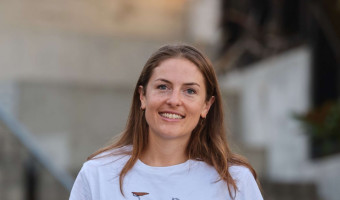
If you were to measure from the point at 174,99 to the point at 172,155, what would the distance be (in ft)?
0.85

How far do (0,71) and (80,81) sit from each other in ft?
4.36

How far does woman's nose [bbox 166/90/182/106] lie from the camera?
3.00 metres

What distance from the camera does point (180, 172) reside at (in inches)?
120

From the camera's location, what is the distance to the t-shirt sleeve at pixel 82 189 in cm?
304

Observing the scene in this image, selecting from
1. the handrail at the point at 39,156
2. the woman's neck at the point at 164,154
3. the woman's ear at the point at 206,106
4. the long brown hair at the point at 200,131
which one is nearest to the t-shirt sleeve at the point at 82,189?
the long brown hair at the point at 200,131

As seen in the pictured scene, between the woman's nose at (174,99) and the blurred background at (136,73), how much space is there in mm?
5101

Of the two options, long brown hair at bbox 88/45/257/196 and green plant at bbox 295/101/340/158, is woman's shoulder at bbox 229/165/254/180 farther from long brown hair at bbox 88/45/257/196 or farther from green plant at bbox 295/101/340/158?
green plant at bbox 295/101/340/158

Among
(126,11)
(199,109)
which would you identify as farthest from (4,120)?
(199,109)

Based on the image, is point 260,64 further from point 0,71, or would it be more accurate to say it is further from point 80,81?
point 0,71

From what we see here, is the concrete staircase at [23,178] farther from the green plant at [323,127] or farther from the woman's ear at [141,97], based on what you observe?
the woman's ear at [141,97]

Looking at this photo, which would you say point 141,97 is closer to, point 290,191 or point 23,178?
point 23,178

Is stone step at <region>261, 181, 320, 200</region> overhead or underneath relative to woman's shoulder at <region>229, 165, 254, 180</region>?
underneath

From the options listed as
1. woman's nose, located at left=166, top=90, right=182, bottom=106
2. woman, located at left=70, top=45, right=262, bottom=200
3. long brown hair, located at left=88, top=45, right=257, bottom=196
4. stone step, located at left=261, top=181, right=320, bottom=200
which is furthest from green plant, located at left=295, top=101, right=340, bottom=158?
woman's nose, located at left=166, top=90, right=182, bottom=106

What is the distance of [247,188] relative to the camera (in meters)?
3.01
